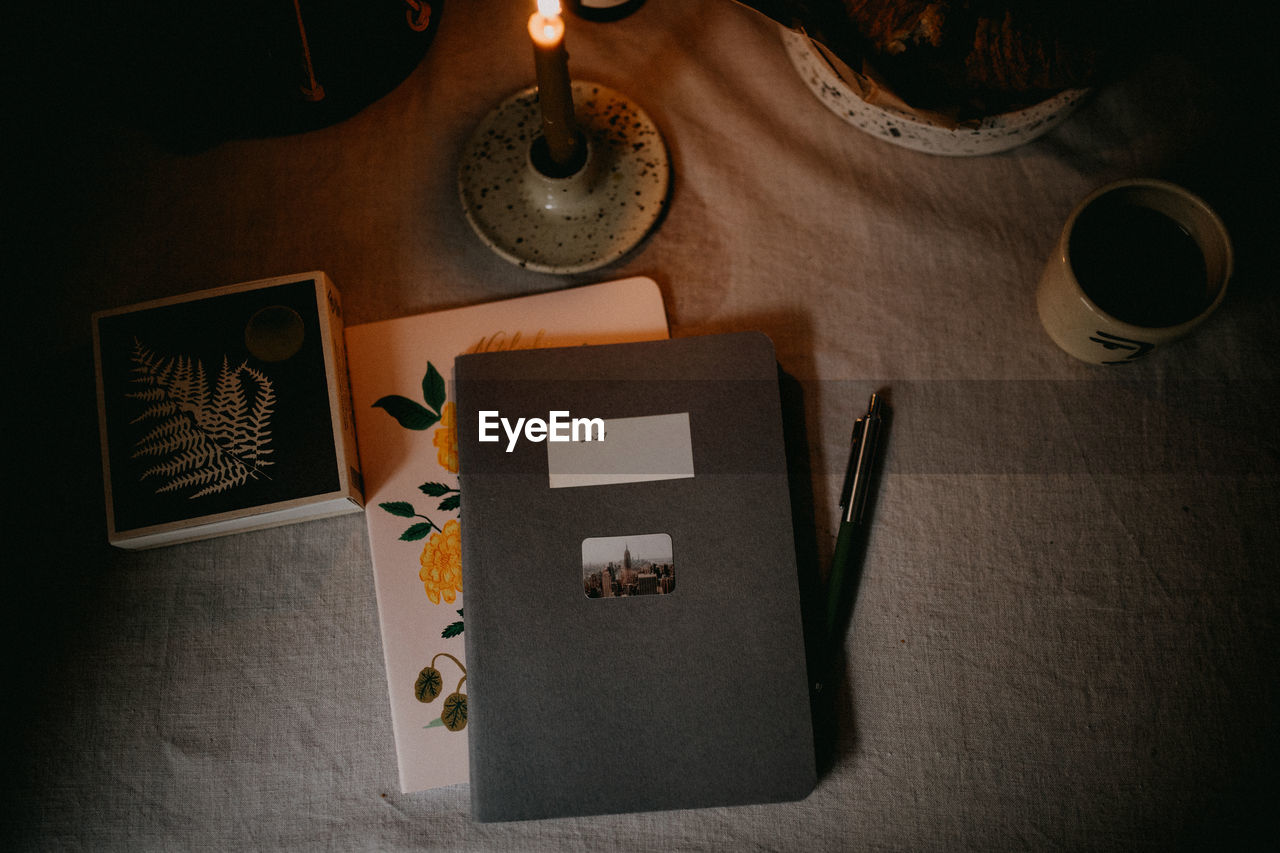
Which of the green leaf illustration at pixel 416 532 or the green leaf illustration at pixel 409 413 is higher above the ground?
the green leaf illustration at pixel 409 413

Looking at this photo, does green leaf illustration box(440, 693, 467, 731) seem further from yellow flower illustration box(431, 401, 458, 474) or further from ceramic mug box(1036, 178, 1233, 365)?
ceramic mug box(1036, 178, 1233, 365)

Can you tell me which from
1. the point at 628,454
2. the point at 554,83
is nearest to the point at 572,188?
the point at 554,83

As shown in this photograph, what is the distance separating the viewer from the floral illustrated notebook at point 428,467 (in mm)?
546

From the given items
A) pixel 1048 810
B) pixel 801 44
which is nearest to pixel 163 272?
pixel 801 44

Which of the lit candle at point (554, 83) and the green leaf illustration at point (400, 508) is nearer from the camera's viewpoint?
the lit candle at point (554, 83)

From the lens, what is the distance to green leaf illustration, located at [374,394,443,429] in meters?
0.58

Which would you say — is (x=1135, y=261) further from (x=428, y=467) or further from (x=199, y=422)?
(x=199, y=422)

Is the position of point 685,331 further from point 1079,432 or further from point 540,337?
point 1079,432

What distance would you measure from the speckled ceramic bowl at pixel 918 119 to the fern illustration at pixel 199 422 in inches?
19.7

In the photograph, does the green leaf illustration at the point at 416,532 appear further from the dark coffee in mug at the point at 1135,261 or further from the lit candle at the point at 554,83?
the dark coffee in mug at the point at 1135,261

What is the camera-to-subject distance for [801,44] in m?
0.59

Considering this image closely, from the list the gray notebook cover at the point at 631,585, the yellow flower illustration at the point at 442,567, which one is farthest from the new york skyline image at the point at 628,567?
the yellow flower illustration at the point at 442,567

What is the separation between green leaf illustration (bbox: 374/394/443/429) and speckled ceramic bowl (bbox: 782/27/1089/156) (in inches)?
16.2

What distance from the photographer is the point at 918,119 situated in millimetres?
535
